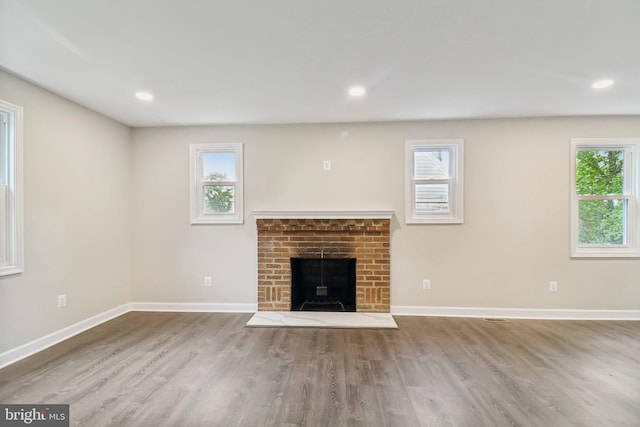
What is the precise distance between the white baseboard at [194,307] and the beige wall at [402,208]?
2.6 inches

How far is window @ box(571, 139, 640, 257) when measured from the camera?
11.5ft

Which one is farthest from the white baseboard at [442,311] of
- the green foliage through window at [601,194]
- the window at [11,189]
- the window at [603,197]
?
the window at [11,189]

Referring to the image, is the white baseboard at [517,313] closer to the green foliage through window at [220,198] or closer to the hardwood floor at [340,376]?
the hardwood floor at [340,376]

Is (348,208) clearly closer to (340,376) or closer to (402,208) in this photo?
(402,208)

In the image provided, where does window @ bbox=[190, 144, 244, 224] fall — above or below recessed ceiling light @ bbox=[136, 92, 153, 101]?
below

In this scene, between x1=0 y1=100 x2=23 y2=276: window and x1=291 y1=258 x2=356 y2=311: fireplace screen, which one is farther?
x1=291 y1=258 x2=356 y2=311: fireplace screen

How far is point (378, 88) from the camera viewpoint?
2.67 m

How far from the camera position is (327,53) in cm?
209

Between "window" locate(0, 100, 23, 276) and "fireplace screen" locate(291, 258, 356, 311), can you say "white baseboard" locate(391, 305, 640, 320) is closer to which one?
"fireplace screen" locate(291, 258, 356, 311)

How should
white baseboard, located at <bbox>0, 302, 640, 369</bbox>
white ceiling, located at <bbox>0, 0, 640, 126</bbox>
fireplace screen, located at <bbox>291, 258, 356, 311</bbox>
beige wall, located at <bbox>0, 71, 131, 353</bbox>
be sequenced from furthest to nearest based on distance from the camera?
fireplace screen, located at <bbox>291, 258, 356, 311</bbox>
white baseboard, located at <bbox>0, 302, 640, 369</bbox>
beige wall, located at <bbox>0, 71, 131, 353</bbox>
white ceiling, located at <bbox>0, 0, 640, 126</bbox>

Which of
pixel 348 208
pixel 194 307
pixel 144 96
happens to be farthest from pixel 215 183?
pixel 348 208

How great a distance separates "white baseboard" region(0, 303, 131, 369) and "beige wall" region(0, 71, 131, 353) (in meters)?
0.05

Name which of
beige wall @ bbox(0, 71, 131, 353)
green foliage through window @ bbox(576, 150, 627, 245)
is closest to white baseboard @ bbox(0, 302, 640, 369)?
beige wall @ bbox(0, 71, 131, 353)

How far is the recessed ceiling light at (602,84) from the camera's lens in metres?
2.55
